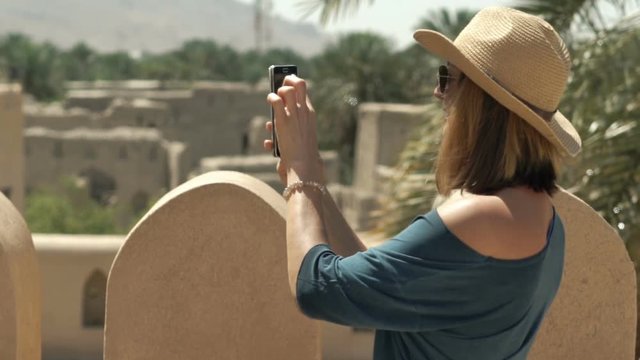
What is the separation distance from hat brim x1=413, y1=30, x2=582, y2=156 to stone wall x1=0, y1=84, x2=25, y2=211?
1444 centimetres

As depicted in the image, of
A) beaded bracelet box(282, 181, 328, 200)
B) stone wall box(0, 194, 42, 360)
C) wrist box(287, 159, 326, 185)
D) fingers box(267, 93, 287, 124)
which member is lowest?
stone wall box(0, 194, 42, 360)

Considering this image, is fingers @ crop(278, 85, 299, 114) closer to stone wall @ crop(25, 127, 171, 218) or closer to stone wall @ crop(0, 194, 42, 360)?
stone wall @ crop(0, 194, 42, 360)

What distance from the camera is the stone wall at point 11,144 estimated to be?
15.9m

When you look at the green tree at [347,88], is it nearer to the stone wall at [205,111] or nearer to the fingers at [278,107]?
the stone wall at [205,111]

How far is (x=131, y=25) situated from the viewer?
160 metres

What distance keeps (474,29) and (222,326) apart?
1.56 m

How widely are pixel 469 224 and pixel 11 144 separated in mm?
15084

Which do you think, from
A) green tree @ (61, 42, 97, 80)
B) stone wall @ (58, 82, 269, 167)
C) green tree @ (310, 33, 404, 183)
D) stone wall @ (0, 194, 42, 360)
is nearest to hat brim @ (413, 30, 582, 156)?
stone wall @ (0, 194, 42, 360)

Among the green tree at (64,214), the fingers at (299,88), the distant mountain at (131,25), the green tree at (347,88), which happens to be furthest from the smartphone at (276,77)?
the distant mountain at (131,25)

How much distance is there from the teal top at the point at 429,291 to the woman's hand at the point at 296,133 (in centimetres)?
16

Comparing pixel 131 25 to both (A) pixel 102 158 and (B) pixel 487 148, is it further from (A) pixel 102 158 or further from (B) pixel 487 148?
(B) pixel 487 148

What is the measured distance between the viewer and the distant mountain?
14275 centimetres

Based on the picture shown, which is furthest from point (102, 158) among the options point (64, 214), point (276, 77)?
point (276, 77)

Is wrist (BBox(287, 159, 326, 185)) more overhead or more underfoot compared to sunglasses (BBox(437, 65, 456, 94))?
more underfoot
